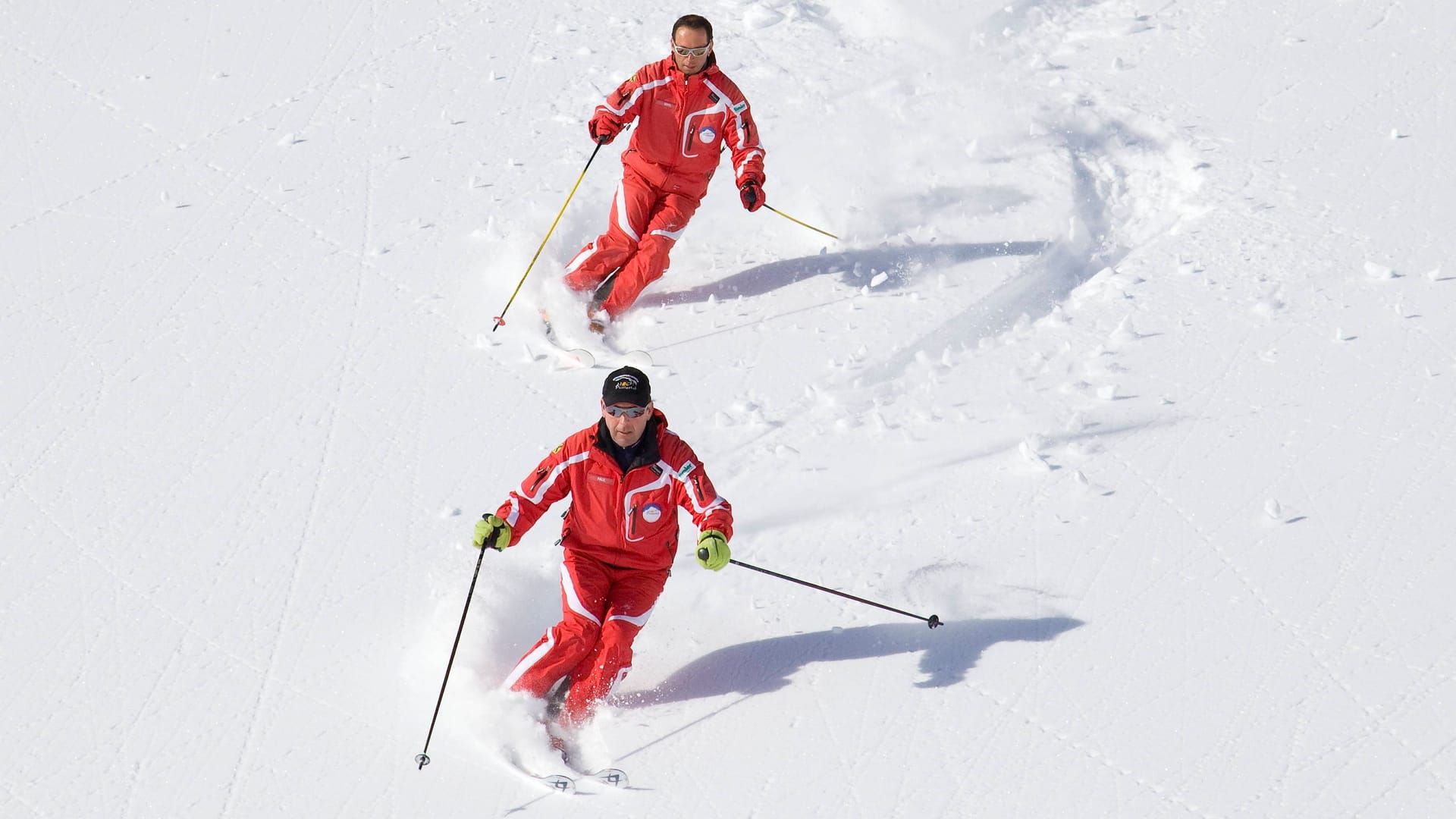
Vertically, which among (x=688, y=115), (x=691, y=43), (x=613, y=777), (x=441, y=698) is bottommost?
(x=613, y=777)

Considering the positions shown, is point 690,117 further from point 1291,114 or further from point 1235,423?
point 1291,114

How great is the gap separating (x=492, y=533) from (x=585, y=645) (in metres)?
0.50

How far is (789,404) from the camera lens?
→ 21.5 feet

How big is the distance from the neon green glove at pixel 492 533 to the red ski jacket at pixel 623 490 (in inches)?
1.4

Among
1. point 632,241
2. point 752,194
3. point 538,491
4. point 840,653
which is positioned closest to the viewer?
point 538,491

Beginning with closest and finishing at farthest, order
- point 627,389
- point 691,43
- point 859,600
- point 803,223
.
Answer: point 627,389 → point 859,600 → point 691,43 → point 803,223

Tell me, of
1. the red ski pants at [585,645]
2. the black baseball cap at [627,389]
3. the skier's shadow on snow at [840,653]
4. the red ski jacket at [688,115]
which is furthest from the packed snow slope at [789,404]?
the black baseball cap at [627,389]

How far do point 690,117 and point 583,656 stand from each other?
292 centimetres

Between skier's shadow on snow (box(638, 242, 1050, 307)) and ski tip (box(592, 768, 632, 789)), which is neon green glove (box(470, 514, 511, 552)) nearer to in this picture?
ski tip (box(592, 768, 632, 789))

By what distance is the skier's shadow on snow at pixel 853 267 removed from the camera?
24.2ft

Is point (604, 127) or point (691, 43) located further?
point (604, 127)

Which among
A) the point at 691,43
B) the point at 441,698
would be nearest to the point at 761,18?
the point at 691,43

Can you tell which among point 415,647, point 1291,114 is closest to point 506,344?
point 415,647

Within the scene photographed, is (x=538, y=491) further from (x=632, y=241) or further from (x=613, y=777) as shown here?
(x=632, y=241)
